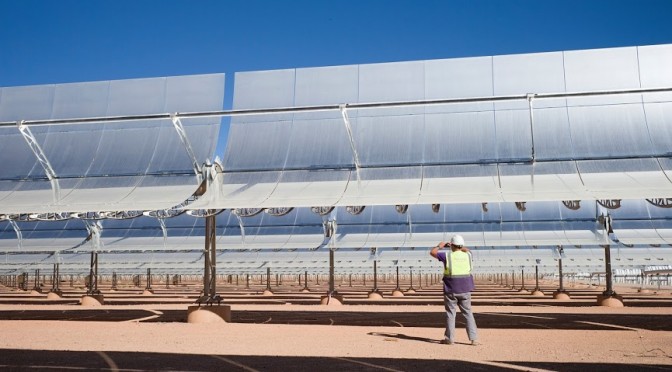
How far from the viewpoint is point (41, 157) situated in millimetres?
23844

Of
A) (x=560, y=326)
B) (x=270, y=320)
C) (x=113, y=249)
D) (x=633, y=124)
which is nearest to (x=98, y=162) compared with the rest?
(x=270, y=320)

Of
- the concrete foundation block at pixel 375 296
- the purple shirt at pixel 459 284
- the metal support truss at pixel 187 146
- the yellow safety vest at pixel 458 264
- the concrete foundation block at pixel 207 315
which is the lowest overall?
the concrete foundation block at pixel 375 296

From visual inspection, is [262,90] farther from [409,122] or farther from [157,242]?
[157,242]

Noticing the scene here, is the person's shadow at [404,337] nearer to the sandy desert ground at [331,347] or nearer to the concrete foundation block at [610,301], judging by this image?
the sandy desert ground at [331,347]

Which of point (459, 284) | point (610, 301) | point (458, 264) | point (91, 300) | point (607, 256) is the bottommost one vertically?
point (610, 301)

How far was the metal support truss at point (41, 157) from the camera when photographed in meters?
22.8

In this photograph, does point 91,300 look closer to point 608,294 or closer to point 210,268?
point 210,268

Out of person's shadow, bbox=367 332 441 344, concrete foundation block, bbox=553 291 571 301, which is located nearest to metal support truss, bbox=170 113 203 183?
person's shadow, bbox=367 332 441 344

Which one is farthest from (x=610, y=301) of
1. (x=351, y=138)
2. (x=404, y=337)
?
(x=404, y=337)

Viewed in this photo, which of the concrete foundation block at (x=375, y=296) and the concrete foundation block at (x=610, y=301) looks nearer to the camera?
the concrete foundation block at (x=610, y=301)

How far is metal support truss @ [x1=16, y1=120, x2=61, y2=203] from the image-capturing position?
22828 millimetres

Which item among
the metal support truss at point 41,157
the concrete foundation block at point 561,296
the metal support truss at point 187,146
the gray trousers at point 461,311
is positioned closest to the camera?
the gray trousers at point 461,311

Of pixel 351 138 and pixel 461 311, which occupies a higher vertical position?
pixel 351 138

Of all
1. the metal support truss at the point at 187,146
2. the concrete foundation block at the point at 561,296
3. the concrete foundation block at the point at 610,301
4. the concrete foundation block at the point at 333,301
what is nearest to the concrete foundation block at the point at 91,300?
the concrete foundation block at the point at 333,301
